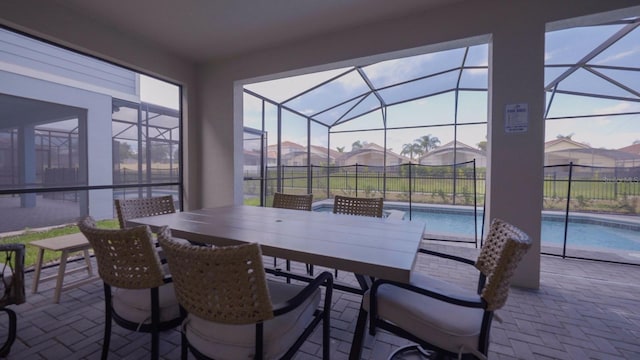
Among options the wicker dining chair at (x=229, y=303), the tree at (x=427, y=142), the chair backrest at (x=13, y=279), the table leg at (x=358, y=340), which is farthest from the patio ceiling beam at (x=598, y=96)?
the chair backrest at (x=13, y=279)

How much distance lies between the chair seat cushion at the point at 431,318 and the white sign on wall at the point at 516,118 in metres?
1.99

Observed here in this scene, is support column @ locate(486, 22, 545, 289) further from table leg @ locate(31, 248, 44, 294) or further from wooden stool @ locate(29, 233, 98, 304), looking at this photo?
table leg @ locate(31, 248, 44, 294)

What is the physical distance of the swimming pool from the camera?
Answer: 18.3 ft

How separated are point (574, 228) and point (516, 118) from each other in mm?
6392

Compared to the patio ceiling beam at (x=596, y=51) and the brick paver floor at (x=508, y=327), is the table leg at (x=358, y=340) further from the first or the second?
the patio ceiling beam at (x=596, y=51)

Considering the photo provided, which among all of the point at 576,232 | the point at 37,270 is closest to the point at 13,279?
the point at 37,270

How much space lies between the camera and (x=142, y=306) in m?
1.26

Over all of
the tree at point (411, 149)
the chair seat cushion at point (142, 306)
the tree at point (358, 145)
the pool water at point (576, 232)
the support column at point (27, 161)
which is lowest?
the pool water at point (576, 232)

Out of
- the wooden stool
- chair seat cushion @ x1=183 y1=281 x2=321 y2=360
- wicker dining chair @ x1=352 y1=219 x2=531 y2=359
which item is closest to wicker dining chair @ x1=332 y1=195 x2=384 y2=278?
wicker dining chair @ x1=352 y1=219 x2=531 y2=359

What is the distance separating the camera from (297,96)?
5594 millimetres

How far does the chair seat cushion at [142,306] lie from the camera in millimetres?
1245

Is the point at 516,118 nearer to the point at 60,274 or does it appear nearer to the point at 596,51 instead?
the point at 596,51

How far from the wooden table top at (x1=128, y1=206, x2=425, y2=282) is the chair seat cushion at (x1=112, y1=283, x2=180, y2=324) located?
1.19 feet

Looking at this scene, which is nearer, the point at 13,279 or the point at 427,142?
the point at 13,279
